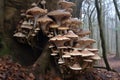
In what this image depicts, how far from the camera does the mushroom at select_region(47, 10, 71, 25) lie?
5.46 meters

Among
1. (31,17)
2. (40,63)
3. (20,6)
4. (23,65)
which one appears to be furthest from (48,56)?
(20,6)

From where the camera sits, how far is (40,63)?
227 inches

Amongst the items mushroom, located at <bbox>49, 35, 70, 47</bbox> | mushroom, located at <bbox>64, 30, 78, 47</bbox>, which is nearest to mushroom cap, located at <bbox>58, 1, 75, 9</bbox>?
mushroom, located at <bbox>64, 30, 78, 47</bbox>

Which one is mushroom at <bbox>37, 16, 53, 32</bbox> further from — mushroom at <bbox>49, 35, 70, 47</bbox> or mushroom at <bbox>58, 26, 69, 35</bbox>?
mushroom at <bbox>49, 35, 70, 47</bbox>

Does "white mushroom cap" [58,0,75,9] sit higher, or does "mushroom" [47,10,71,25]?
"white mushroom cap" [58,0,75,9]

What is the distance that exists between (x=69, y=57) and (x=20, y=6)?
2084 mm

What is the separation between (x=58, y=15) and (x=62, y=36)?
1.89ft

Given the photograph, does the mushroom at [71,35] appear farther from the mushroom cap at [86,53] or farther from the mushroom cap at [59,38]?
the mushroom cap at [86,53]

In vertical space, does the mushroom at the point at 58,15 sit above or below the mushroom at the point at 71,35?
above

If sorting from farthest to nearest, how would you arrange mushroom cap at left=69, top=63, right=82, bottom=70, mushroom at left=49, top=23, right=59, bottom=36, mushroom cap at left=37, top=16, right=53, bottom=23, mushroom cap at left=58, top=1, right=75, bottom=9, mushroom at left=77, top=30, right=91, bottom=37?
mushroom cap at left=58, top=1, right=75, bottom=9 → mushroom at left=77, top=30, right=91, bottom=37 → mushroom at left=49, top=23, right=59, bottom=36 → mushroom cap at left=37, top=16, right=53, bottom=23 → mushroom cap at left=69, top=63, right=82, bottom=70

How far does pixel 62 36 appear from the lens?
5.24m

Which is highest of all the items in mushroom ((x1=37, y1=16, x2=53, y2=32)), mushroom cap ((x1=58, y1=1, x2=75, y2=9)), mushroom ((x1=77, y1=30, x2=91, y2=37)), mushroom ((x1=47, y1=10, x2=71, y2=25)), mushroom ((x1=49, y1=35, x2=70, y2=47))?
mushroom cap ((x1=58, y1=1, x2=75, y2=9))

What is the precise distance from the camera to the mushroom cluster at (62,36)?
5242 mm

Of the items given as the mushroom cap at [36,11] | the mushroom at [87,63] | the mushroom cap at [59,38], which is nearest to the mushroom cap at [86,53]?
the mushroom at [87,63]
